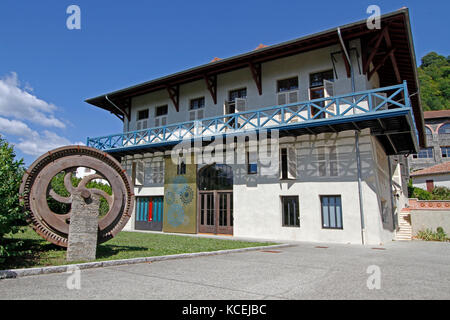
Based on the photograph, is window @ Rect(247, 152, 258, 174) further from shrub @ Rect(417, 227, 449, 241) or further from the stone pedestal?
shrub @ Rect(417, 227, 449, 241)

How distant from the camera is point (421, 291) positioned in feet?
16.0

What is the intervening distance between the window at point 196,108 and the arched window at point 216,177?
3173 millimetres

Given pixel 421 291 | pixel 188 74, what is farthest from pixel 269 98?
pixel 421 291

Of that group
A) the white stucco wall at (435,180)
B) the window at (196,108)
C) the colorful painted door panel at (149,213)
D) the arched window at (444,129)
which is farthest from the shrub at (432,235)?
the arched window at (444,129)

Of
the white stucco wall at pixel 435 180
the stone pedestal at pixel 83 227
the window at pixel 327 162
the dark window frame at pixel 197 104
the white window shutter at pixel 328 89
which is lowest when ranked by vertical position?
the stone pedestal at pixel 83 227

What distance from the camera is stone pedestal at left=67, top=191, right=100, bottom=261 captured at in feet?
23.6

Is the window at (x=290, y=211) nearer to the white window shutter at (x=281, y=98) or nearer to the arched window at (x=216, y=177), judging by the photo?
the arched window at (x=216, y=177)

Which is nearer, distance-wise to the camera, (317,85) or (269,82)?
(317,85)

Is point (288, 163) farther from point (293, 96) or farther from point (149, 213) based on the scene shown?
point (149, 213)

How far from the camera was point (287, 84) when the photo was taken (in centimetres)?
1594

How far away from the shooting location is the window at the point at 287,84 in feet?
51.6

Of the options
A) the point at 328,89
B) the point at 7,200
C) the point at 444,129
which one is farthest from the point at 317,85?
the point at 444,129

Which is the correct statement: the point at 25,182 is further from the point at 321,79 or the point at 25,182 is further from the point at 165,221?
the point at 321,79

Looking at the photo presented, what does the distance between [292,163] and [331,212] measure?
9.13 ft
